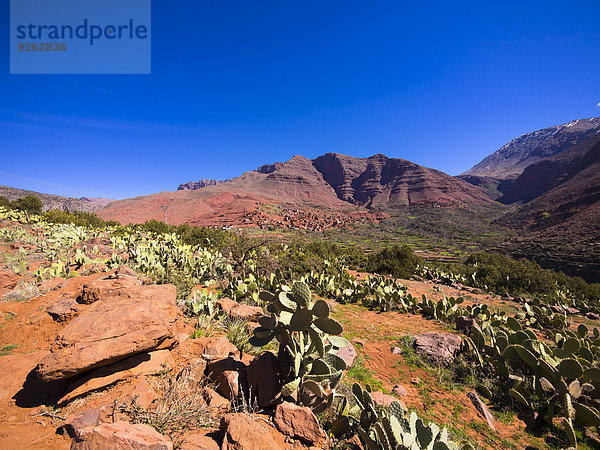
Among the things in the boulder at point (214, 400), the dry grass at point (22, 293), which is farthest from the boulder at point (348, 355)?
the dry grass at point (22, 293)

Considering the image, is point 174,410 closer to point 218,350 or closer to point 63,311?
point 218,350

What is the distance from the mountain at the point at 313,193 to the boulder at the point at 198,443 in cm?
5627

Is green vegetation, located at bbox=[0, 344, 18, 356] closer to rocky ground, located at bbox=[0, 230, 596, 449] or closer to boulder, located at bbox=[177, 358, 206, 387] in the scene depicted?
rocky ground, located at bbox=[0, 230, 596, 449]

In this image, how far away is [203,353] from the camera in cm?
325

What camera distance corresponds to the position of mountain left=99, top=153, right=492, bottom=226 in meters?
72.6

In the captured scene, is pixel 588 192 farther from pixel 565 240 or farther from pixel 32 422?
pixel 32 422

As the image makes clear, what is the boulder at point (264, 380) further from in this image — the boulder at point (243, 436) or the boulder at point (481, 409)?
the boulder at point (481, 409)

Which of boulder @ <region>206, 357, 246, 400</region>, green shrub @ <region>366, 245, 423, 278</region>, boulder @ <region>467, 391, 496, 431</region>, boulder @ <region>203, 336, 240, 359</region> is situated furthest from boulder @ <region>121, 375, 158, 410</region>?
green shrub @ <region>366, 245, 423, 278</region>

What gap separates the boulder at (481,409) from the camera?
3042mm

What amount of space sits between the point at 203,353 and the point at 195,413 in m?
1.02

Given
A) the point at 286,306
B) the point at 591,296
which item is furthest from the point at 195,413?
the point at 591,296

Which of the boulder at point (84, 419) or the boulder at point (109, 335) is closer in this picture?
the boulder at point (84, 419)

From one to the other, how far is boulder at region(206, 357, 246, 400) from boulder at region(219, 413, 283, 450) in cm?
63

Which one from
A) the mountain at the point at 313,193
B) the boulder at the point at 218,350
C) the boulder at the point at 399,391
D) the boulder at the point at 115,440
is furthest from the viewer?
the mountain at the point at 313,193
